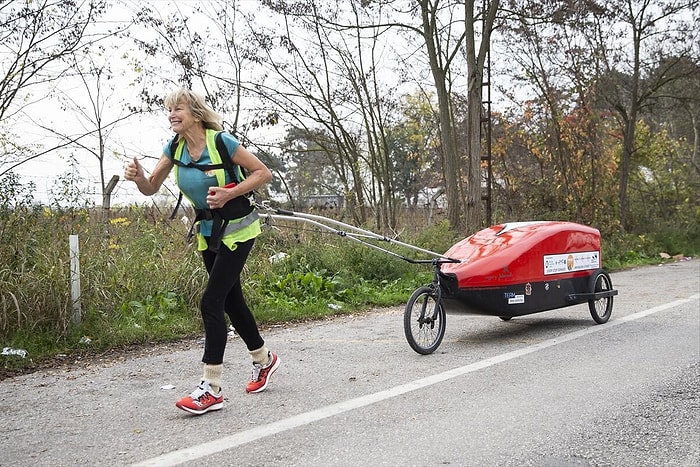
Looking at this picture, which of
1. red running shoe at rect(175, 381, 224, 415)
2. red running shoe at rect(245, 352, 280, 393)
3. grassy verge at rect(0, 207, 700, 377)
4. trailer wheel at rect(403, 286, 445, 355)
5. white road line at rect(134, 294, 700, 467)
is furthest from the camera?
grassy verge at rect(0, 207, 700, 377)

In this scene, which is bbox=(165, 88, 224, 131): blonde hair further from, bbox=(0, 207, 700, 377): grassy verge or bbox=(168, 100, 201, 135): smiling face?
bbox=(0, 207, 700, 377): grassy verge

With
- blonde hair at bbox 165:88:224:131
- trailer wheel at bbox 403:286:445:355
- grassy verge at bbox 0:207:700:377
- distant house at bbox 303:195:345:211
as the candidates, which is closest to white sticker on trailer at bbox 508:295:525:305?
trailer wheel at bbox 403:286:445:355

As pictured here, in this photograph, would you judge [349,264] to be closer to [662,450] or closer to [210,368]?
[210,368]

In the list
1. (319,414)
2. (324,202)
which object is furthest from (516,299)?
(324,202)

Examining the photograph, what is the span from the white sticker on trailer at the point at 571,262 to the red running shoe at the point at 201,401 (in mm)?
4118

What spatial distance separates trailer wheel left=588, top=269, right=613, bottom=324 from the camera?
8.28 metres

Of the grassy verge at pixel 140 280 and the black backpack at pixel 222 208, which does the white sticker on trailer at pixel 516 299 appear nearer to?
the grassy verge at pixel 140 280

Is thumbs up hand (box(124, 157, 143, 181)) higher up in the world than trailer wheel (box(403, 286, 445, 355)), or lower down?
higher up

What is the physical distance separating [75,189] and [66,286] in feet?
6.14

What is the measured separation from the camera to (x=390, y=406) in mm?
4945

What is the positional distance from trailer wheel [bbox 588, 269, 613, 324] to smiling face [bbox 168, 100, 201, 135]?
5.26 meters

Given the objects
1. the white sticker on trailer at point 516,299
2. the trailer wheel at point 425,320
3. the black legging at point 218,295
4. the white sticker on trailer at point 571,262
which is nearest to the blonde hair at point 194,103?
the black legging at point 218,295

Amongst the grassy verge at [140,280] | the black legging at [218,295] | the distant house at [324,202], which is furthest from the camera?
the distant house at [324,202]

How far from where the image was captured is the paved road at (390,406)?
4.05 metres
